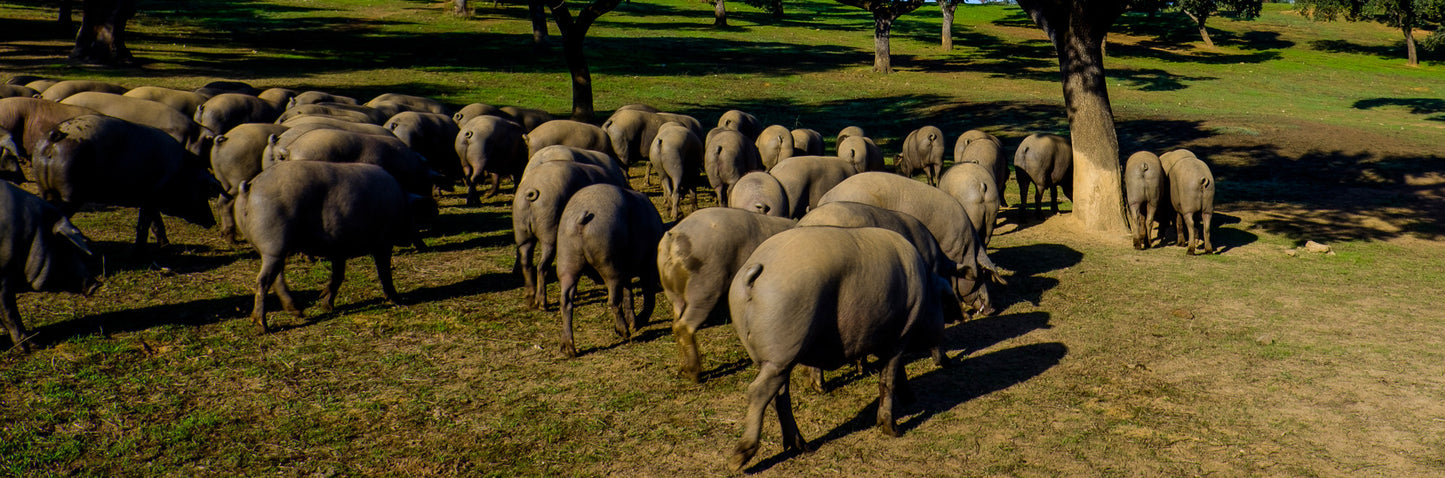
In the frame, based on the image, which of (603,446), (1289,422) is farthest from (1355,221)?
(603,446)

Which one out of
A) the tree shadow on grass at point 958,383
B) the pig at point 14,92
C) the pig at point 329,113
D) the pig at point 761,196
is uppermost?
the pig at point 14,92

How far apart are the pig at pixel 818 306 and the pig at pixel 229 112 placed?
39.8 ft

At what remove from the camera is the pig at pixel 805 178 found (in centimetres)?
1177

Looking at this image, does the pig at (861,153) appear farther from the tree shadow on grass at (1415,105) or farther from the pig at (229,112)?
the tree shadow on grass at (1415,105)

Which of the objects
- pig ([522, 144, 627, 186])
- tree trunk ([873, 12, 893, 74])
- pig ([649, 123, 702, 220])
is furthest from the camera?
tree trunk ([873, 12, 893, 74])

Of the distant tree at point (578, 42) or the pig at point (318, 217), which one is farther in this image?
the distant tree at point (578, 42)

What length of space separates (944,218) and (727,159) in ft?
15.4

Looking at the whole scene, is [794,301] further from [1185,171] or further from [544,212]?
[1185,171]

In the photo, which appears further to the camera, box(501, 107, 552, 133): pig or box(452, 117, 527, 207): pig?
box(501, 107, 552, 133): pig

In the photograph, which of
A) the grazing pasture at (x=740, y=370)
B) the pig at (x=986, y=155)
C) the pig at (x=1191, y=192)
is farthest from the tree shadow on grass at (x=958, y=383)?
the pig at (x=986, y=155)

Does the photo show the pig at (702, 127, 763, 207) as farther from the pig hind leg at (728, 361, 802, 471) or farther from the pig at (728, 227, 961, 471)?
the pig hind leg at (728, 361, 802, 471)

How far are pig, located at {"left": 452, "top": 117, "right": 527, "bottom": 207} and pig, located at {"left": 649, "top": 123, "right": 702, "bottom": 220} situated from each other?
2.41 metres

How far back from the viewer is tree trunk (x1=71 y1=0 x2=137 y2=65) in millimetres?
28000

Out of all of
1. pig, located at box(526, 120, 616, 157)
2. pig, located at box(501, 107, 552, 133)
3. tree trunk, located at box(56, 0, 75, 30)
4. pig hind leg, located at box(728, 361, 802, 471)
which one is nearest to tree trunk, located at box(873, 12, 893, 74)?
pig, located at box(501, 107, 552, 133)
